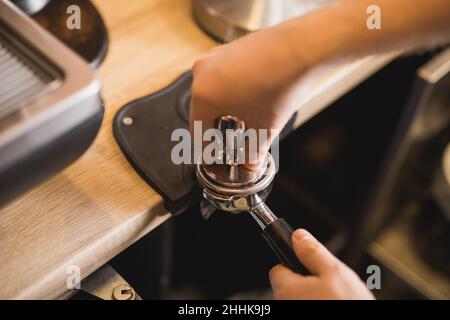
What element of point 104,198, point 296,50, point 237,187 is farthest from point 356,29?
point 104,198

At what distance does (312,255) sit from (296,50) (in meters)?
0.19

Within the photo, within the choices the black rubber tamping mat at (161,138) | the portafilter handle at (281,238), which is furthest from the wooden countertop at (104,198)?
the portafilter handle at (281,238)

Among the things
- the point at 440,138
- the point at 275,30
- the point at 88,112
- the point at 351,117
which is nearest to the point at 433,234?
the point at 440,138

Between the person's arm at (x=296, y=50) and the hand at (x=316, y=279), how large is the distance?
0.13m

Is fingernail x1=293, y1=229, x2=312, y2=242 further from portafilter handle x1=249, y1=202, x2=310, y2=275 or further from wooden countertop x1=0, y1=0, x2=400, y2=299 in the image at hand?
wooden countertop x1=0, y1=0, x2=400, y2=299

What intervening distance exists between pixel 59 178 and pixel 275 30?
0.90 ft

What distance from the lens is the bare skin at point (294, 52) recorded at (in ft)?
1.65

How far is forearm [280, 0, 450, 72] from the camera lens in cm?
51

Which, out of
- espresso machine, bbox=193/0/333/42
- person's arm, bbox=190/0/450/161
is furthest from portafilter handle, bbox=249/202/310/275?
espresso machine, bbox=193/0/333/42

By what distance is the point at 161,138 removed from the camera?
2.00 feet

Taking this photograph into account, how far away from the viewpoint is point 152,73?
2.24ft

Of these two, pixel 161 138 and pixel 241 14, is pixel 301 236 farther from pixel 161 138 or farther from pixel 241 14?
pixel 241 14

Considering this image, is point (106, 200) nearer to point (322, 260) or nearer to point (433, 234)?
point (322, 260)

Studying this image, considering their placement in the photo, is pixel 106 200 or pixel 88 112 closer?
pixel 88 112
